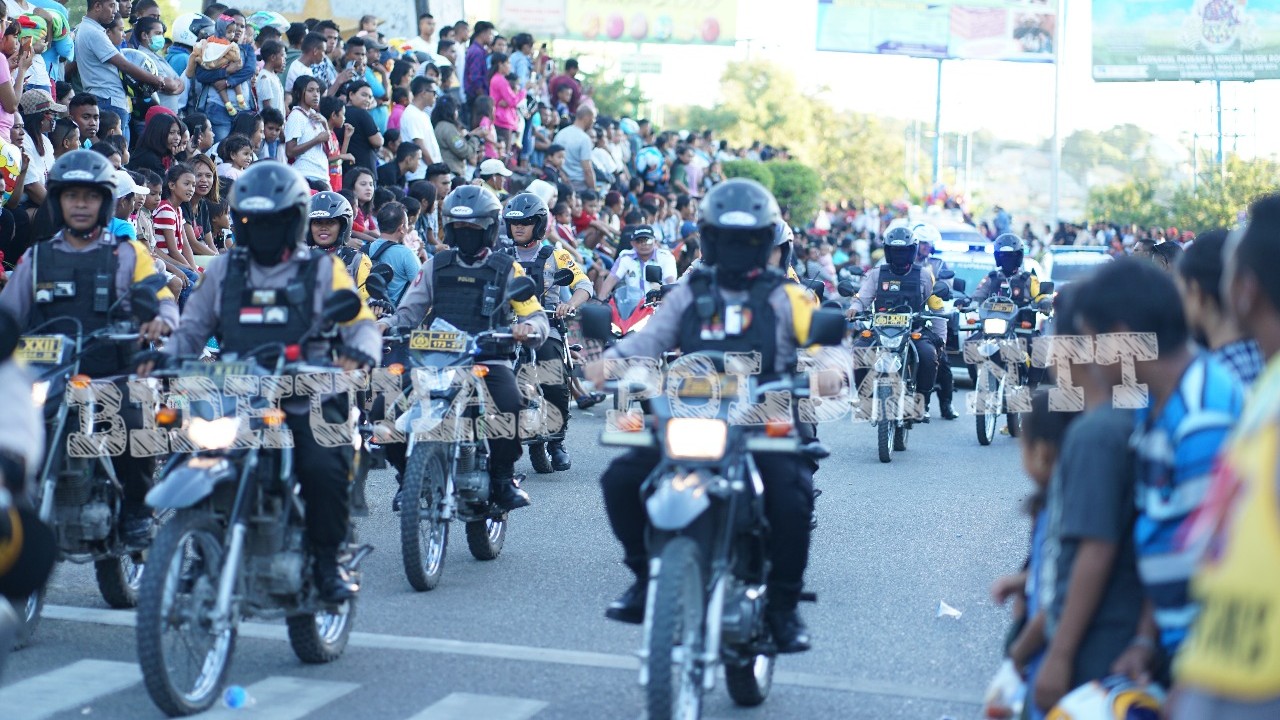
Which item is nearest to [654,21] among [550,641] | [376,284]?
[376,284]

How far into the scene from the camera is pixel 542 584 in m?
9.21

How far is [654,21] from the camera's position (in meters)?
50.3

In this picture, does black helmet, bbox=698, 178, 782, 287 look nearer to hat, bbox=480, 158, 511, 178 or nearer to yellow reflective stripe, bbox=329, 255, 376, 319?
yellow reflective stripe, bbox=329, 255, 376, 319

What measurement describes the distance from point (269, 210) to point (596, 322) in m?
1.46

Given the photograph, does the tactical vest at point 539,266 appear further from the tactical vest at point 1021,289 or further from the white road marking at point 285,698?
the tactical vest at point 1021,289

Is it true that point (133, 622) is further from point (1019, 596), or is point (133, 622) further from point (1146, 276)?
point (1146, 276)

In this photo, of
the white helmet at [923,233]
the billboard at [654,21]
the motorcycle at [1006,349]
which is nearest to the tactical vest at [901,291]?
the motorcycle at [1006,349]

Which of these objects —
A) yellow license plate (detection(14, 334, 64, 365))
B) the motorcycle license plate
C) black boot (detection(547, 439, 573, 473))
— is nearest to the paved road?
yellow license plate (detection(14, 334, 64, 365))

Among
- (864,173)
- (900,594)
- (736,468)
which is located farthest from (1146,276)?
(864,173)

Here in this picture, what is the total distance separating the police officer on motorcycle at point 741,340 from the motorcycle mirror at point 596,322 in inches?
3.6

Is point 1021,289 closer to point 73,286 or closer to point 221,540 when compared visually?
point 73,286

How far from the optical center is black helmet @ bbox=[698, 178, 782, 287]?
671 cm

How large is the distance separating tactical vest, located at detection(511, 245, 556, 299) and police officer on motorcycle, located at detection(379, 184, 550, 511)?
4.74 feet

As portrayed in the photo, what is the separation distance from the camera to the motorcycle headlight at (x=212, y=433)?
21.7 ft
